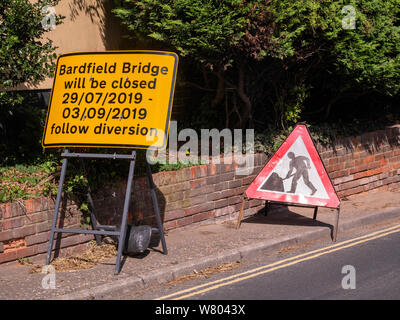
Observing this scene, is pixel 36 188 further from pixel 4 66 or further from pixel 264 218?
pixel 264 218

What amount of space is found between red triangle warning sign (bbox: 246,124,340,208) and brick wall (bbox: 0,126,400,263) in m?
0.80

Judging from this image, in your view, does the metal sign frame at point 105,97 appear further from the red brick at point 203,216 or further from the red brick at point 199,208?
the red brick at point 203,216

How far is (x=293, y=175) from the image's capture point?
8578mm

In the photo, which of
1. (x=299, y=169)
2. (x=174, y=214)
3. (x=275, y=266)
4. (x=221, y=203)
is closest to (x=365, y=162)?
(x=299, y=169)

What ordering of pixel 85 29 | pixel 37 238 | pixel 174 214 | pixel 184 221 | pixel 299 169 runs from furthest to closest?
pixel 85 29 < pixel 184 221 < pixel 174 214 < pixel 299 169 < pixel 37 238

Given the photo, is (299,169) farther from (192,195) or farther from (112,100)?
(112,100)

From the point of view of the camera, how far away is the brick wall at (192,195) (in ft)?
23.4

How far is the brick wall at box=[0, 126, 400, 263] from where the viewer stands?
7.14 meters

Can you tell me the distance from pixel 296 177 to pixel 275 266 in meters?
1.70

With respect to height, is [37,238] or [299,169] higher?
[299,169]

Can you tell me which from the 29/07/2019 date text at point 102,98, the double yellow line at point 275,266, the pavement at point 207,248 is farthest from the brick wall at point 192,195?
the double yellow line at point 275,266

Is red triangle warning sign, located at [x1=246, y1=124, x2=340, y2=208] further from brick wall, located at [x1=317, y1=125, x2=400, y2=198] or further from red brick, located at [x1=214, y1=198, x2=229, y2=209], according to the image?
brick wall, located at [x1=317, y1=125, x2=400, y2=198]

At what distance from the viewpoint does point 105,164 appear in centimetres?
795
